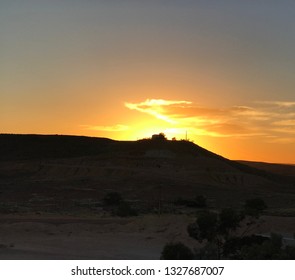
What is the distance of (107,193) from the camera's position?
7062 centimetres

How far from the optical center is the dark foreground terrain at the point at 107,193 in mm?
27203

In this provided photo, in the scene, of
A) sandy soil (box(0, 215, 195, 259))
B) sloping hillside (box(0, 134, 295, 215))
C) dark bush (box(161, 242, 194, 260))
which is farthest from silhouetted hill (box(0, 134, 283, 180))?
dark bush (box(161, 242, 194, 260))

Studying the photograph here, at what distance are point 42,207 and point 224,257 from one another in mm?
34929

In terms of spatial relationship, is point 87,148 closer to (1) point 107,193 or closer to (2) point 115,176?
(2) point 115,176

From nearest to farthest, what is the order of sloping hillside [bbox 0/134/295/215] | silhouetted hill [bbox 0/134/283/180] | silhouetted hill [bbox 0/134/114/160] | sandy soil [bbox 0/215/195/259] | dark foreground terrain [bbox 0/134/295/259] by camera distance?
1. sandy soil [bbox 0/215/195/259]
2. dark foreground terrain [bbox 0/134/295/259]
3. sloping hillside [bbox 0/134/295/215]
4. silhouetted hill [bbox 0/134/283/180]
5. silhouetted hill [bbox 0/134/114/160]

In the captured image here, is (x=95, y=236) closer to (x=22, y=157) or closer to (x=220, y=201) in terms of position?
(x=220, y=201)

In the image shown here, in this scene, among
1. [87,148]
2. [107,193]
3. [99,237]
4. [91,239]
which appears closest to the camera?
[91,239]

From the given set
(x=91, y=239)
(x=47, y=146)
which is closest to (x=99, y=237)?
(x=91, y=239)

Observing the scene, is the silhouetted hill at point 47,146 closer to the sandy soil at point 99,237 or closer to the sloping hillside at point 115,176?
the sloping hillside at point 115,176

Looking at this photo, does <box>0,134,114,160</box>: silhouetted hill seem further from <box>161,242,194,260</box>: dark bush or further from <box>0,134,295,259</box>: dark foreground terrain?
<box>161,242,194,260</box>: dark bush

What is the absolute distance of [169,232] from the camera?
29.9 metres

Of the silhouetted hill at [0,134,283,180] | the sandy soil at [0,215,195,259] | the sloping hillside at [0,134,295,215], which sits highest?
the silhouetted hill at [0,134,283,180]

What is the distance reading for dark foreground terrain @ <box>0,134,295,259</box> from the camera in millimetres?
27203
